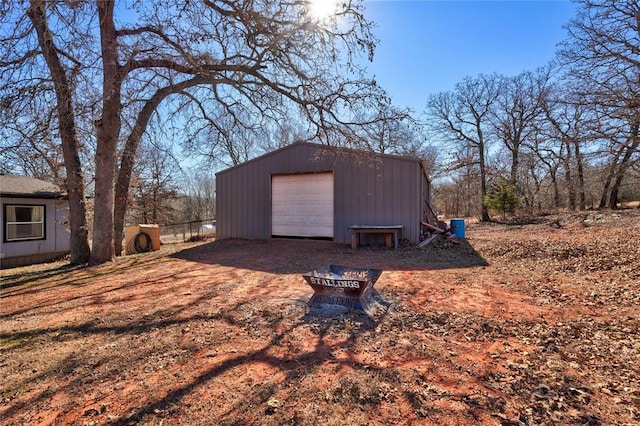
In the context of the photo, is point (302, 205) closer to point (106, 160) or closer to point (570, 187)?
point (106, 160)

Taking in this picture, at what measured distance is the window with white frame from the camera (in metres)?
10.5

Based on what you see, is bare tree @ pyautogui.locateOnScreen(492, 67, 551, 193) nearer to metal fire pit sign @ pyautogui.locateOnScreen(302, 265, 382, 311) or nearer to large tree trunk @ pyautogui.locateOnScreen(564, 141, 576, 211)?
large tree trunk @ pyautogui.locateOnScreen(564, 141, 576, 211)

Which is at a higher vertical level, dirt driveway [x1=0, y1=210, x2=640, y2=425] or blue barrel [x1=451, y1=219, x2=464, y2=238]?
blue barrel [x1=451, y1=219, x2=464, y2=238]

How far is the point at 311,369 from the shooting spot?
2.46m

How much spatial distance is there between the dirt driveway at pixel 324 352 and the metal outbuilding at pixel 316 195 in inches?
156

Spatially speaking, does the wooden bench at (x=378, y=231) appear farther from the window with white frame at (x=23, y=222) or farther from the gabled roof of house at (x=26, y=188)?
the window with white frame at (x=23, y=222)

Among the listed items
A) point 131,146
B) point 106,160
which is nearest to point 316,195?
point 106,160

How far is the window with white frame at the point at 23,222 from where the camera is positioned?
34.6 feet

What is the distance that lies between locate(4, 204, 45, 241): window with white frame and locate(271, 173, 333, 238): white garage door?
8516 millimetres

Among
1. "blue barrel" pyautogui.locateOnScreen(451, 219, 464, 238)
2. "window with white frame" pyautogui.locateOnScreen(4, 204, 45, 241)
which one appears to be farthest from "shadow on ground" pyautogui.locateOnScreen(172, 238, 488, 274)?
"window with white frame" pyautogui.locateOnScreen(4, 204, 45, 241)

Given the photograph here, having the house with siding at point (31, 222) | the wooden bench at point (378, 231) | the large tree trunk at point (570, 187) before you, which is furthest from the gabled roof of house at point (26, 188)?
the large tree trunk at point (570, 187)

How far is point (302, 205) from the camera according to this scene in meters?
10.3

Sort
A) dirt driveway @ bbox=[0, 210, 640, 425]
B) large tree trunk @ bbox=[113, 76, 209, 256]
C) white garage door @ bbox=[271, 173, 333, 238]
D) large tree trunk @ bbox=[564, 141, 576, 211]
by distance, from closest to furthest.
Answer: dirt driveway @ bbox=[0, 210, 640, 425]
large tree trunk @ bbox=[113, 76, 209, 256]
white garage door @ bbox=[271, 173, 333, 238]
large tree trunk @ bbox=[564, 141, 576, 211]

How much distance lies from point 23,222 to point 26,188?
1187 millimetres
